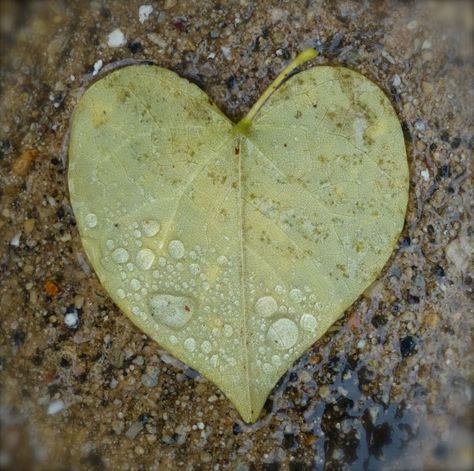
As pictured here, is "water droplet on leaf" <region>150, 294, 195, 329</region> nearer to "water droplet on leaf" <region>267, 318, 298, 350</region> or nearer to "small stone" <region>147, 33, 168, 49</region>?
"water droplet on leaf" <region>267, 318, 298, 350</region>

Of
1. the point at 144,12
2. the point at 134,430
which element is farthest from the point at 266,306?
the point at 144,12

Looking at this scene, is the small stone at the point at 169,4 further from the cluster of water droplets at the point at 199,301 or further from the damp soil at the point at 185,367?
the cluster of water droplets at the point at 199,301

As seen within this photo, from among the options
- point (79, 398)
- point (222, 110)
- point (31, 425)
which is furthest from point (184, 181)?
point (31, 425)

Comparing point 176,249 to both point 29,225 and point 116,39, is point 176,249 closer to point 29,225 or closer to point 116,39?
point 29,225

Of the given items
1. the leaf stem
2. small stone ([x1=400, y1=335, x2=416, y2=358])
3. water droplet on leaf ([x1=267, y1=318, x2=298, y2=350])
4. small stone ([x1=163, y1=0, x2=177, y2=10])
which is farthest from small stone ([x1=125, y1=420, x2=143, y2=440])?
small stone ([x1=163, y1=0, x2=177, y2=10])

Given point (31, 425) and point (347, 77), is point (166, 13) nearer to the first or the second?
point (347, 77)

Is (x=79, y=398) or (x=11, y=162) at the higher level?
(x=11, y=162)

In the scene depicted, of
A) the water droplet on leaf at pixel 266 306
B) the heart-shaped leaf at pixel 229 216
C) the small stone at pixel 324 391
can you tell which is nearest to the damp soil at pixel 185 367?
the small stone at pixel 324 391
